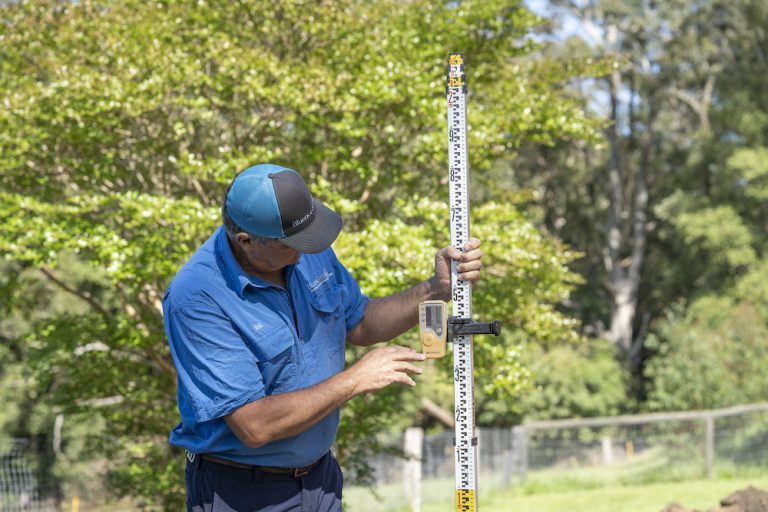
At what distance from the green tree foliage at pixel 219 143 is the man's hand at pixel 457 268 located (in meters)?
5.07

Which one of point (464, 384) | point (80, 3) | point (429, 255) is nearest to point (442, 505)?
point (429, 255)

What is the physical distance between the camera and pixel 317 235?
3.05 metres

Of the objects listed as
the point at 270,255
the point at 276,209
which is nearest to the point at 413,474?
the point at 270,255

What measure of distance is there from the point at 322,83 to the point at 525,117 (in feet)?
6.66

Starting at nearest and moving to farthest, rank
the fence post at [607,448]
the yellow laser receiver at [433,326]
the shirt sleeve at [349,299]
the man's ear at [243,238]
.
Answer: the man's ear at [243,238]
the yellow laser receiver at [433,326]
the shirt sleeve at [349,299]
the fence post at [607,448]

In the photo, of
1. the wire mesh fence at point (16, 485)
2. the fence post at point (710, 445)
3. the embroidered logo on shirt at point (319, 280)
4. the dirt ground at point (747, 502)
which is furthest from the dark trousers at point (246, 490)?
the wire mesh fence at point (16, 485)

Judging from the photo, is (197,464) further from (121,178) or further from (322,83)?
(121,178)

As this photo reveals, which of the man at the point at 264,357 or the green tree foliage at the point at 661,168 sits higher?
the green tree foliage at the point at 661,168

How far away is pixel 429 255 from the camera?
8859 mm

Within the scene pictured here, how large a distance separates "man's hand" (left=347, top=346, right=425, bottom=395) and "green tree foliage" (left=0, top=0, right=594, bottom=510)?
5.62m

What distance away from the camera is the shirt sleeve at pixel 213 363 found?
2.94 m

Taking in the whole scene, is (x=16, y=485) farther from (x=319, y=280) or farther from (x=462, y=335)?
(x=319, y=280)

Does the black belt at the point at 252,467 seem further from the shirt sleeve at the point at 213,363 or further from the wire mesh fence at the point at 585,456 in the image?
the wire mesh fence at the point at 585,456

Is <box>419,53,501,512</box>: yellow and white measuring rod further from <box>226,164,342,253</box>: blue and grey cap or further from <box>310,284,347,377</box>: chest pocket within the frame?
<box>226,164,342,253</box>: blue and grey cap
